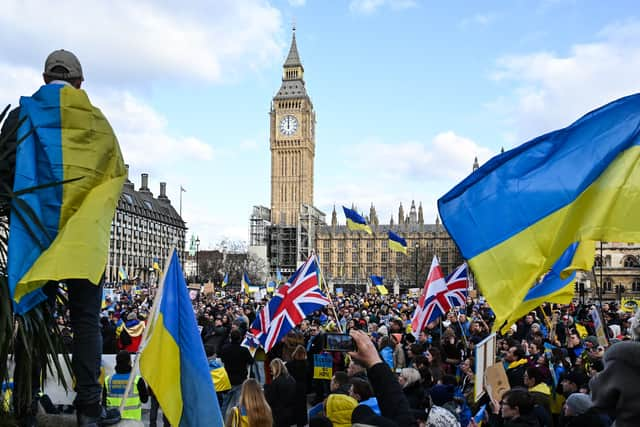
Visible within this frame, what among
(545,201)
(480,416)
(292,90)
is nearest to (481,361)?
(480,416)

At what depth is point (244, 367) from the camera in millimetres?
9680

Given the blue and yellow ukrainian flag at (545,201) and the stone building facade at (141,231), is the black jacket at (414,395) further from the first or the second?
the stone building facade at (141,231)

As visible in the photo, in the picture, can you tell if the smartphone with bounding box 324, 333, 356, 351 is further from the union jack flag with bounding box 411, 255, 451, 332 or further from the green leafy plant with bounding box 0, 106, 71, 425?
the green leafy plant with bounding box 0, 106, 71, 425

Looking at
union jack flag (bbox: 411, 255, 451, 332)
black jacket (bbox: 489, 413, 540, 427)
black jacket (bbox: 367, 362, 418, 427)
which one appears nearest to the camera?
black jacket (bbox: 367, 362, 418, 427)

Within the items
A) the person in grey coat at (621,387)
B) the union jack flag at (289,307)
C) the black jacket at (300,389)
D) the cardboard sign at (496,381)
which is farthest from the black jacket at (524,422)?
the union jack flag at (289,307)

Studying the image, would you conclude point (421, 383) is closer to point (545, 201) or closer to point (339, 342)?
point (339, 342)

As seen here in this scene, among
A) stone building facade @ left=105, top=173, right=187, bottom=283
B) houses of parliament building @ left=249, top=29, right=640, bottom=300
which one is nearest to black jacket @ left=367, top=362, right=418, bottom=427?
stone building facade @ left=105, top=173, right=187, bottom=283

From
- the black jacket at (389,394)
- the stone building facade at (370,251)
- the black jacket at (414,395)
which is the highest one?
the stone building facade at (370,251)

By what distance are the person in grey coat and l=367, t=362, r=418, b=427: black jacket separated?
140 centimetres

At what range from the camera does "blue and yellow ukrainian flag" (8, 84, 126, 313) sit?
9.41 feet

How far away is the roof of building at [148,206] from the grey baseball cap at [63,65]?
75.7m

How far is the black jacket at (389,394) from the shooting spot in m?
2.94

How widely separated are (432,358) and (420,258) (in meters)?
89.5

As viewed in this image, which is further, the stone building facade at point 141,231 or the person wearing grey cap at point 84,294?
the stone building facade at point 141,231
